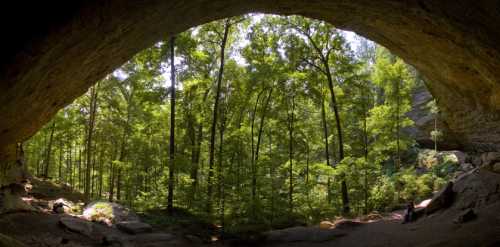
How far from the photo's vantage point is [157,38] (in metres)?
7.44

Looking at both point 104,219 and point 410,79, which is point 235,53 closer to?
point 410,79

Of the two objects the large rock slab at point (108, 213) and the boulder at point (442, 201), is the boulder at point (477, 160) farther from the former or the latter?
the large rock slab at point (108, 213)

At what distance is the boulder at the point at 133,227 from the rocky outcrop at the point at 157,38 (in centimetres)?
462

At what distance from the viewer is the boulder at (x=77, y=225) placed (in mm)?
10094

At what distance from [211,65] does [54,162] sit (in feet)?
95.3

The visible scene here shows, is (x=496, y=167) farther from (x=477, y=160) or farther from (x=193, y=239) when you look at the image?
(x=193, y=239)

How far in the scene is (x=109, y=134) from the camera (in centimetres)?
2583

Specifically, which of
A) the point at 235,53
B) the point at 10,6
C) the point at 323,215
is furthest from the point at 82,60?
the point at 235,53

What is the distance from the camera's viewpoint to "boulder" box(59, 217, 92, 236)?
397 inches

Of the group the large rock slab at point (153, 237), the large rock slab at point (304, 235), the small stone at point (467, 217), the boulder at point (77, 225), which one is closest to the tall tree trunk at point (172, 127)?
the large rock slab at point (153, 237)

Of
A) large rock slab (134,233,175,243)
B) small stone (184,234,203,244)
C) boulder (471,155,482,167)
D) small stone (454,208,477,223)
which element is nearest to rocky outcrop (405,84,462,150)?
boulder (471,155,482,167)

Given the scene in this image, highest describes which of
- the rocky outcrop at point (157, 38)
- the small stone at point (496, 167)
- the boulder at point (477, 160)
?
the rocky outcrop at point (157, 38)

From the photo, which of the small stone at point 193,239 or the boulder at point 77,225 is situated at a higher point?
the boulder at point 77,225

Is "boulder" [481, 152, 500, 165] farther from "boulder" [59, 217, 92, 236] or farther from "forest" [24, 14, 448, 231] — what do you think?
"boulder" [59, 217, 92, 236]
